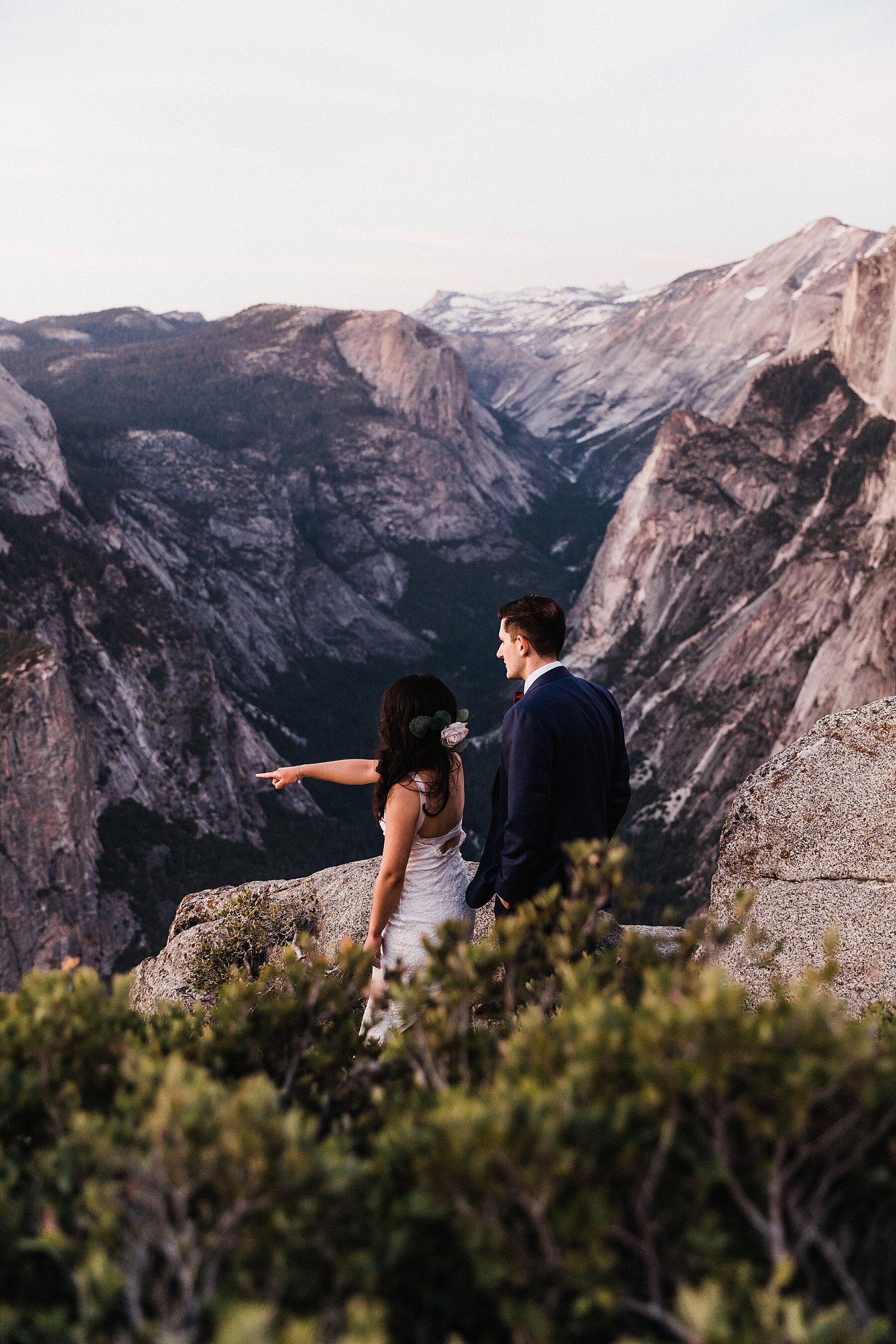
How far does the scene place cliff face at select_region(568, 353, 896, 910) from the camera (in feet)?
354

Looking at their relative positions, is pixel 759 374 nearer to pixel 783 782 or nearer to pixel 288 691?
pixel 288 691

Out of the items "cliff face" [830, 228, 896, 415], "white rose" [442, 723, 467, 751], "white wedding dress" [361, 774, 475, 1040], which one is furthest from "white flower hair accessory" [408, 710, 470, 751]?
"cliff face" [830, 228, 896, 415]

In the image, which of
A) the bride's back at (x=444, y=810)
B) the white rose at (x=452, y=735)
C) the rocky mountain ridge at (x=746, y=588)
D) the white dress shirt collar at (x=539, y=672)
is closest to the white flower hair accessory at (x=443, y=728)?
the white rose at (x=452, y=735)

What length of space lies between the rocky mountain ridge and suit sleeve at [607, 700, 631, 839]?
89.0m

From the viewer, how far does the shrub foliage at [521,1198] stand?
3266 millimetres

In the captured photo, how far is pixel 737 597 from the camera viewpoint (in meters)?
142

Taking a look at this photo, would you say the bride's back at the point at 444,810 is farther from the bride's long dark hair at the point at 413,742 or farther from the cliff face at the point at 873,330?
the cliff face at the point at 873,330

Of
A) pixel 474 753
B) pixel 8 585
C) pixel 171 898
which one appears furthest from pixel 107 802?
pixel 474 753

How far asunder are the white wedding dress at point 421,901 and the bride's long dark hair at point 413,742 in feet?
1.48

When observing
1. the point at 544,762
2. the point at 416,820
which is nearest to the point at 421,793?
the point at 416,820

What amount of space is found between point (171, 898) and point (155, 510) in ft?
296

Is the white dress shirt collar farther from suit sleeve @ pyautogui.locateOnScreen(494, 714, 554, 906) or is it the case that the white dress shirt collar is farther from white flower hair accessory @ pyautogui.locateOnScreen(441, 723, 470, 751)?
white flower hair accessory @ pyautogui.locateOnScreen(441, 723, 470, 751)

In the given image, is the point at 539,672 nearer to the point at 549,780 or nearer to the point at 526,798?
the point at 549,780

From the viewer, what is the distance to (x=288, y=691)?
606 feet
